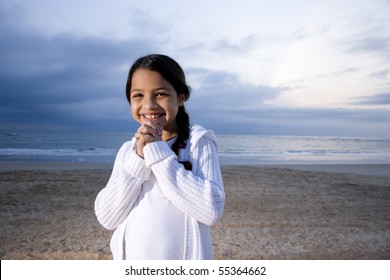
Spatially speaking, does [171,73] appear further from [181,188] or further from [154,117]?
[181,188]

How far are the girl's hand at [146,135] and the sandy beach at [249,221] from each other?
274 cm

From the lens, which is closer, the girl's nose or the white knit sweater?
the white knit sweater

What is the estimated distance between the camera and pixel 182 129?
167 centimetres

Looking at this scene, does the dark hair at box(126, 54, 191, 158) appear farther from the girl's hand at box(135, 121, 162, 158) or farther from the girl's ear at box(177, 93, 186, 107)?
the girl's hand at box(135, 121, 162, 158)

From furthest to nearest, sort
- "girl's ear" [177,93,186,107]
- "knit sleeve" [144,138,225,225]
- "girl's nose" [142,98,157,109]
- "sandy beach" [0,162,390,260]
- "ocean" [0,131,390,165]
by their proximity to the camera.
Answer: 1. "ocean" [0,131,390,165]
2. "sandy beach" [0,162,390,260]
3. "girl's ear" [177,93,186,107]
4. "girl's nose" [142,98,157,109]
5. "knit sleeve" [144,138,225,225]

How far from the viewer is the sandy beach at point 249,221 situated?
13.2 feet

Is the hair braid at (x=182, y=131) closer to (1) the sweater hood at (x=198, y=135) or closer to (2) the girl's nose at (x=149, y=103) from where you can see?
(1) the sweater hood at (x=198, y=135)

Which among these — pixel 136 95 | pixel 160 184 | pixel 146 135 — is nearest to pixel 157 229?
pixel 160 184

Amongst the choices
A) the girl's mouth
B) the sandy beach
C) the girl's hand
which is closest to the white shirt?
the girl's hand

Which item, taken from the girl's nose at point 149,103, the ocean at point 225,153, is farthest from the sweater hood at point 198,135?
the ocean at point 225,153

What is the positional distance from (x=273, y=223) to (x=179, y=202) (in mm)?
4178

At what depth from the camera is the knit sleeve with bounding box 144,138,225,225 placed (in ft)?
4.51

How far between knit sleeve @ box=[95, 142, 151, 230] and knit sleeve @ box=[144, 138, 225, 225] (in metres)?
0.07
